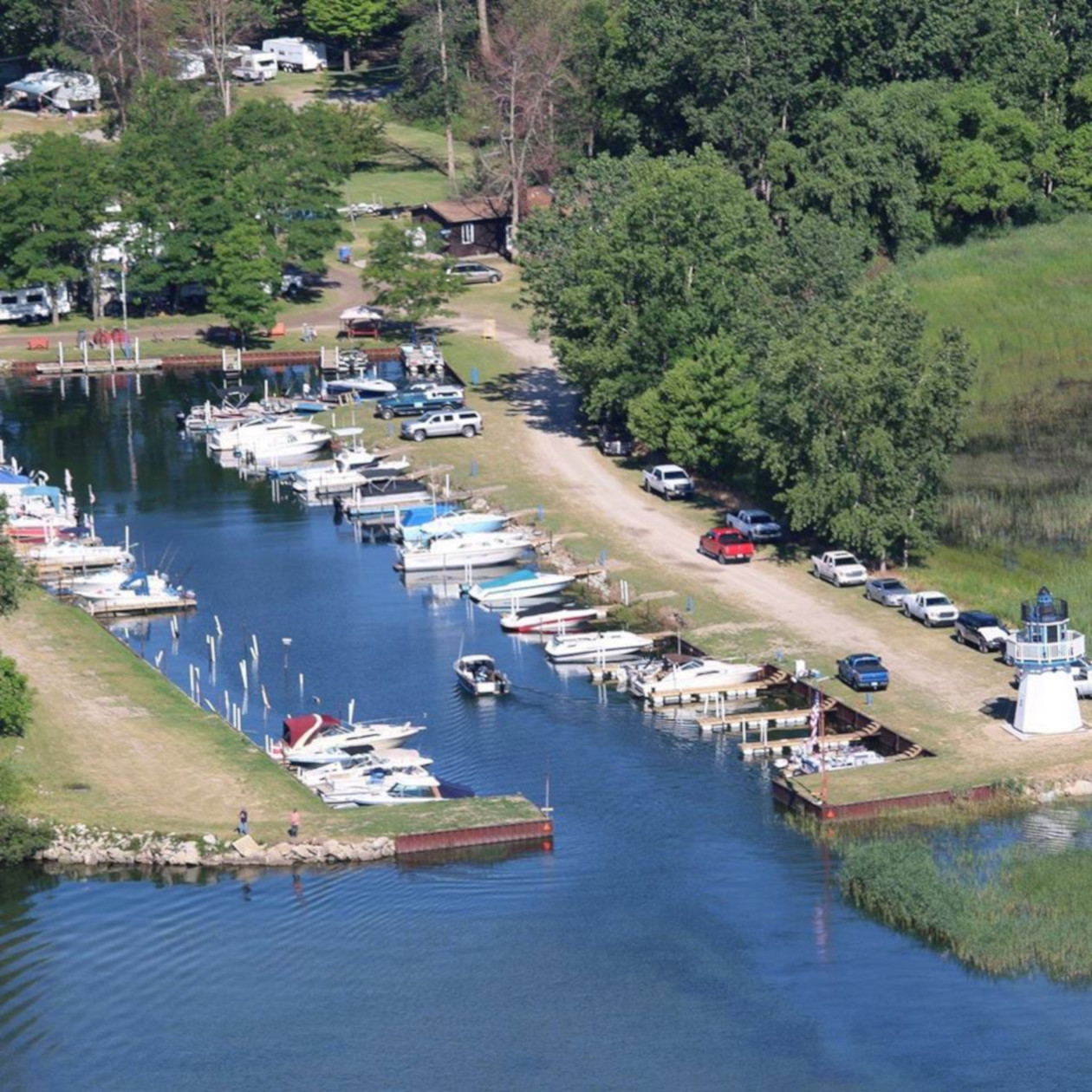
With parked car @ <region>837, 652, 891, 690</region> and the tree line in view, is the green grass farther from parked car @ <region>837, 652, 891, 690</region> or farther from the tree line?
the tree line

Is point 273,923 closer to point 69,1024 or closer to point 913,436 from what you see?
point 69,1024

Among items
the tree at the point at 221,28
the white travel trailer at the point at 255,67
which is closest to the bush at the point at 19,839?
the tree at the point at 221,28

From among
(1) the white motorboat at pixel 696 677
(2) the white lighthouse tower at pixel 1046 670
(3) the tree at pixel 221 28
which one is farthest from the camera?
(3) the tree at pixel 221 28

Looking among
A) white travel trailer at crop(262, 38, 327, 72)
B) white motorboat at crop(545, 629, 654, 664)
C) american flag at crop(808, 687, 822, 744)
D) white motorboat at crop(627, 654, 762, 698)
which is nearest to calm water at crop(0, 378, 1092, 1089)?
white motorboat at crop(627, 654, 762, 698)

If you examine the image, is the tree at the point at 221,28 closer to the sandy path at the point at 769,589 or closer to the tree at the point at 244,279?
the tree at the point at 244,279

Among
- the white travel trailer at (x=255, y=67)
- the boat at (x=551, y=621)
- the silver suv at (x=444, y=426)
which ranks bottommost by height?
the boat at (x=551, y=621)

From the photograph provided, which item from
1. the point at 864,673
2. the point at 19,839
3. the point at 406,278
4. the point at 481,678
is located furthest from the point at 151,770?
the point at 406,278

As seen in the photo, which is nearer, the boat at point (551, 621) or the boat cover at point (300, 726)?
the boat cover at point (300, 726)

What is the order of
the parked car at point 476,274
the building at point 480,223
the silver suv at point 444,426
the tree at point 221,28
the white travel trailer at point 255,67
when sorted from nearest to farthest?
the silver suv at point 444,426, the parked car at point 476,274, the building at point 480,223, the tree at point 221,28, the white travel trailer at point 255,67
